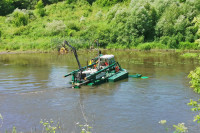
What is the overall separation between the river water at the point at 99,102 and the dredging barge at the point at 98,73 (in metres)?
0.60

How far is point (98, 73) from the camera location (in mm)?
23969

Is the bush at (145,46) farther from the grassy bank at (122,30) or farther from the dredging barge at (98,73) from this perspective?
the dredging barge at (98,73)

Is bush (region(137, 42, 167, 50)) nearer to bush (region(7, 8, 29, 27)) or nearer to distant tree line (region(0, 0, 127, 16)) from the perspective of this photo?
distant tree line (region(0, 0, 127, 16))

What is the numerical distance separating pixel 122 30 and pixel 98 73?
29.1 m

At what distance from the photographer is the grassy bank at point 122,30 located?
160 feet

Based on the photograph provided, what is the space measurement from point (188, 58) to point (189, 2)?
54.8 feet

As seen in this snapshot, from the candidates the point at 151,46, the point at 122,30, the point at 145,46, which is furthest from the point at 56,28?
the point at 151,46

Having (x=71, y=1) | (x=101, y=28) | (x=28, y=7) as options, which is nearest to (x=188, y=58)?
(x=101, y=28)

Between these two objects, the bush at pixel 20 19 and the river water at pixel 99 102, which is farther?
the bush at pixel 20 19

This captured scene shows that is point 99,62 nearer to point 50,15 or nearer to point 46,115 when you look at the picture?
point 46,115

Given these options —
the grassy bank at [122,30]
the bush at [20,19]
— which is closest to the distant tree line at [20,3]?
the bush at [20,19]

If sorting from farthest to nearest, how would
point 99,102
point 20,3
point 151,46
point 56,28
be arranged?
1. point 20,3
2. point 56,28
3. point 151,46
4. point 99,102

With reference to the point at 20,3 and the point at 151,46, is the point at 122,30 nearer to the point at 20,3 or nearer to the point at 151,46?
the point at 151,46

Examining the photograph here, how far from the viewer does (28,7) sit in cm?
7669
